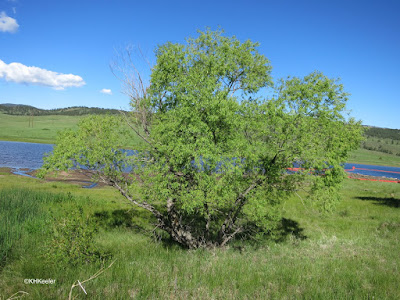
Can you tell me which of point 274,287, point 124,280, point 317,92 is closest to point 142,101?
point 317,92

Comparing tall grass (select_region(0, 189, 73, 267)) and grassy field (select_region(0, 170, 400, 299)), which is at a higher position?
grassy field (select_region(0, 170, 400, 299))

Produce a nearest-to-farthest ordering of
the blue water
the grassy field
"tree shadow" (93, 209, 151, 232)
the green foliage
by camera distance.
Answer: the grassy field < the green foliage < "tree shadow" (93, 209, 151, 232) < the blue water

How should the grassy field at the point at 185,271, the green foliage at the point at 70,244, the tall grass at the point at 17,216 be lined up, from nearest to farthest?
the grassy field at the point at 185,271, the green foliage at the point at 70,244, the tall grass at the point at 17,216

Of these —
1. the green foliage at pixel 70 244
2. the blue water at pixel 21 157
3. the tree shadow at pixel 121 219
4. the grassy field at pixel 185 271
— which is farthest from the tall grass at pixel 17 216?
the blue water at pixel 21 157

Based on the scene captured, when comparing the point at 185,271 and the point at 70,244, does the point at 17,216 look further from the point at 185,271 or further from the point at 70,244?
the point at 185,271

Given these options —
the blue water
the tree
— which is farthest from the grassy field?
the blue water

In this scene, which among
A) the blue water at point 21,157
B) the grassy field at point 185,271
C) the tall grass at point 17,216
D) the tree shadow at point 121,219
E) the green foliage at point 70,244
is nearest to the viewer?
the grassy field at point 185,271

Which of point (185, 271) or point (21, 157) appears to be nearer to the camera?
point (185, 271)

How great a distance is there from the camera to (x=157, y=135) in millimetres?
12977

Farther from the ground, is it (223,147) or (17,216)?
(223,147)

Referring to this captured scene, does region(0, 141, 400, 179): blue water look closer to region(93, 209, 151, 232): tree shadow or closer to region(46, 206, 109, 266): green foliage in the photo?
region(93, 209, 151, 232): tree shadow

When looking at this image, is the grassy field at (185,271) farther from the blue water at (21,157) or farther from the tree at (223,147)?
the blue water at (21,157)

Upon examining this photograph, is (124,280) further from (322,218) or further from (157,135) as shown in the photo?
(322,218)

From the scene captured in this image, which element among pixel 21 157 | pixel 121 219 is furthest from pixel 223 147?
pixel 21 157
